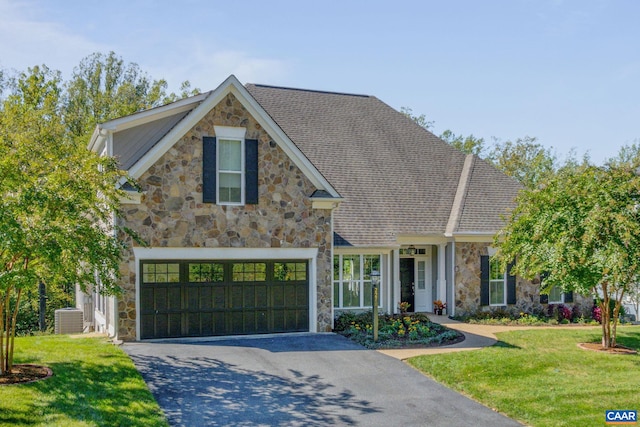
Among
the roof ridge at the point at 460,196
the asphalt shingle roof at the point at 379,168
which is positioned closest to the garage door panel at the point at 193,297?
the asphalt shingle roof at the point at 379,168

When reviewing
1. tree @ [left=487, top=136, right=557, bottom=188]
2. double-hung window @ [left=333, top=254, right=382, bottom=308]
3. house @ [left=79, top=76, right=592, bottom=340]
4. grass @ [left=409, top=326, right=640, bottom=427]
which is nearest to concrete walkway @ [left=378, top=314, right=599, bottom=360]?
grass @ [left=409, top=326, right=640, bottom=427]

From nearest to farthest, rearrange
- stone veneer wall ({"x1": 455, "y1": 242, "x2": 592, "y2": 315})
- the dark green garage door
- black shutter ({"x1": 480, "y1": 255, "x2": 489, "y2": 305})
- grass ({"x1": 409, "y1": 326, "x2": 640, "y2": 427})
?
grass ({"x1": 409, "y1": 326, "x2": 640, "y2": 427}), the dark green garage door, stone veneer wall ({"x1": 455, "y1": 242, "x2": 592, "y2": 315}), black shutter ({"x1": 480, "y1": 255, "x2": 489, "y2": 305})

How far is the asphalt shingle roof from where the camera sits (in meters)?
21.0

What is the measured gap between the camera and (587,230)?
14.6 metres

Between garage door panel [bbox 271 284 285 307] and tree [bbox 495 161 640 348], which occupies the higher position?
tree [bbox 495 161 640 348]

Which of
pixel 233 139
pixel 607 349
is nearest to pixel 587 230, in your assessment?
pixel 607 349

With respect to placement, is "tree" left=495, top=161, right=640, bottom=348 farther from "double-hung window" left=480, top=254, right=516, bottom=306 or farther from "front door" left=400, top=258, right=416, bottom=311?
"front door" left=400, top=258, right=416, bottom=311

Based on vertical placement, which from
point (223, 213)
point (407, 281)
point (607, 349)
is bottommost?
point (607, 349)

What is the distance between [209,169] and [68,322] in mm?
8396

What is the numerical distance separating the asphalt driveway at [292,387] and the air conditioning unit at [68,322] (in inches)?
254

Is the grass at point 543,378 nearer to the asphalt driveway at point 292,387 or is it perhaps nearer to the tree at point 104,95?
the asphalt driveway at point 292,387

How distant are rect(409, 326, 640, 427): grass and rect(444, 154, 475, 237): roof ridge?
5.34m

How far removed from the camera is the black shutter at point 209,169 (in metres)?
16.2

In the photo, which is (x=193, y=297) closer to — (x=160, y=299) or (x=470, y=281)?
(x=160, y=299)
